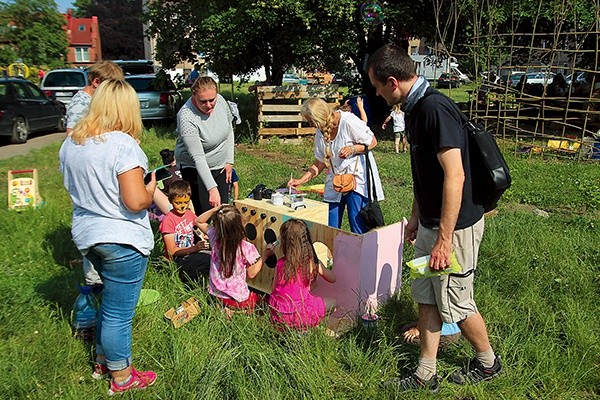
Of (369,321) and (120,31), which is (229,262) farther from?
(120,31)

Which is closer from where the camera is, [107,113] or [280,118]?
[107,113]

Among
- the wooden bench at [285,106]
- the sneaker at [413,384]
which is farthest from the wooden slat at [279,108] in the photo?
the sneaker at [413,384]

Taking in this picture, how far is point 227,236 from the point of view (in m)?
3.83

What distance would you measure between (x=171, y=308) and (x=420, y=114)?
239cm

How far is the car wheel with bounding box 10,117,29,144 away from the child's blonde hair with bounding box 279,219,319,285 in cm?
1199

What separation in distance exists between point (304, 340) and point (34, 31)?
3495cm

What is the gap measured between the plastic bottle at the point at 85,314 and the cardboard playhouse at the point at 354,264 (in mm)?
1397

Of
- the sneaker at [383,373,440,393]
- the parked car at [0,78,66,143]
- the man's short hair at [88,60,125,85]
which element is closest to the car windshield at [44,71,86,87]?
the parked car at [0,78,66,143]

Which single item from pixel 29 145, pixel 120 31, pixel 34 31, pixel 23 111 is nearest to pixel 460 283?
pixel 29 145

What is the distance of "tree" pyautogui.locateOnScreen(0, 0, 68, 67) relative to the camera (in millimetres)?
31797

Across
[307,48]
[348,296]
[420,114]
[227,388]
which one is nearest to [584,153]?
[307,48]

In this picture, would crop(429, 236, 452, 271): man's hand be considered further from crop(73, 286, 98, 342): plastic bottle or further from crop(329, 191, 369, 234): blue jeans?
crop(73, 286, 98, 342): plastic bottle

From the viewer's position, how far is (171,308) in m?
3.96

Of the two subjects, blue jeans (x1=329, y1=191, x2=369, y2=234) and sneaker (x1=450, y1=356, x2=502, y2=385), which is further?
blue jeans (x1=329, y1=191, x2=369, y2=234)
